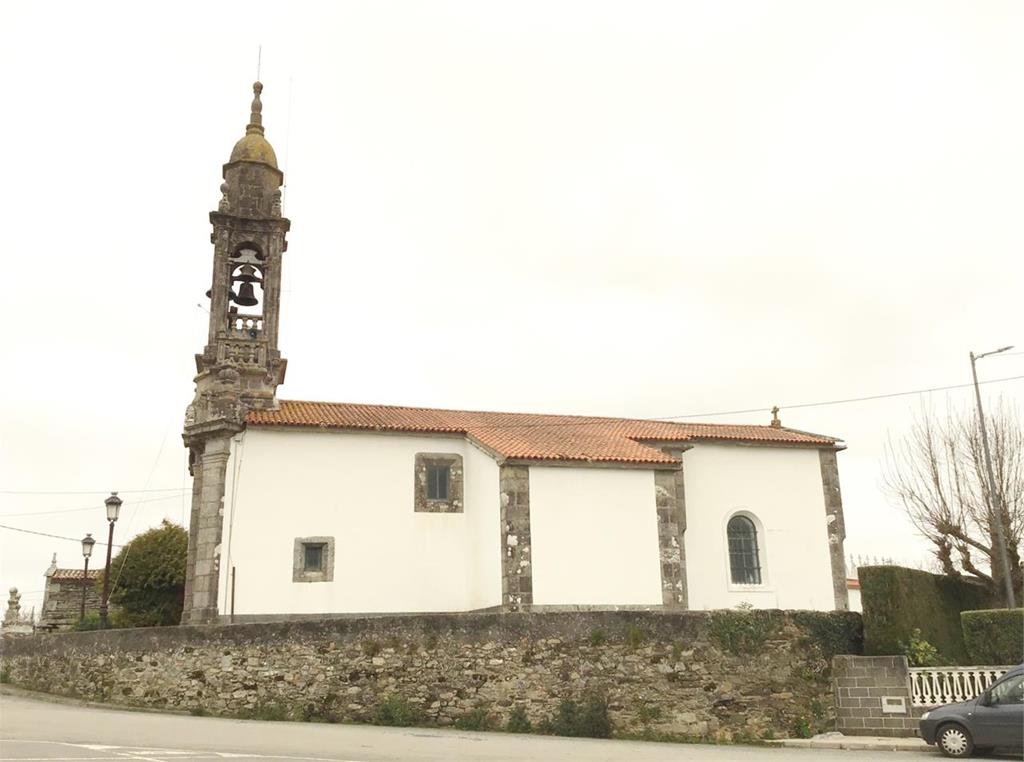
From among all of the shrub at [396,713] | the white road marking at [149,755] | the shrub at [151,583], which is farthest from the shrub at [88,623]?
the white road marking at [149,755]

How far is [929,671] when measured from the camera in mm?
15172

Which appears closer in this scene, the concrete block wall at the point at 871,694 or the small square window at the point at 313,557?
the concrete block wall at the point at 871,694

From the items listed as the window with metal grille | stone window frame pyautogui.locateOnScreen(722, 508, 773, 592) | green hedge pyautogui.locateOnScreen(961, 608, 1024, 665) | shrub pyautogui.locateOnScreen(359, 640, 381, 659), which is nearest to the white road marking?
shrub pyautogui.locateOnScreen(359, 640, 381, 659)

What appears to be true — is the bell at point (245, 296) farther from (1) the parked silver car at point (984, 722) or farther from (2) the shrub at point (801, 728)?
(1) the parked silver car at point (984, 722)

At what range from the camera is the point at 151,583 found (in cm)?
2814

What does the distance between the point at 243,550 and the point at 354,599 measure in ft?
9.68

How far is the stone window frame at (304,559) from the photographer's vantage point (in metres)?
20.6

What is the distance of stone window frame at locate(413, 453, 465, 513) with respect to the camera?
21953 mm

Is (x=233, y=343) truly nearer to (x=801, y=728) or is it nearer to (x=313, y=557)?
(x=313, y=557)

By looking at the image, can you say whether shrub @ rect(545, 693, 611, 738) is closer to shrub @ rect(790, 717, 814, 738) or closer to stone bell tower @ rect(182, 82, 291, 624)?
shrub @ rect(790, 717, 814, 738)

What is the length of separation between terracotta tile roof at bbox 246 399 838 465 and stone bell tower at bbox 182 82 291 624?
0.94m

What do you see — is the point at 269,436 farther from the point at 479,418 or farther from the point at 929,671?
the point at 929,671

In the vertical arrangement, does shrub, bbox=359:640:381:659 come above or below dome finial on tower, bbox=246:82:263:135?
below

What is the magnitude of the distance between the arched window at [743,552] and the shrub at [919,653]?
7.33 metres
